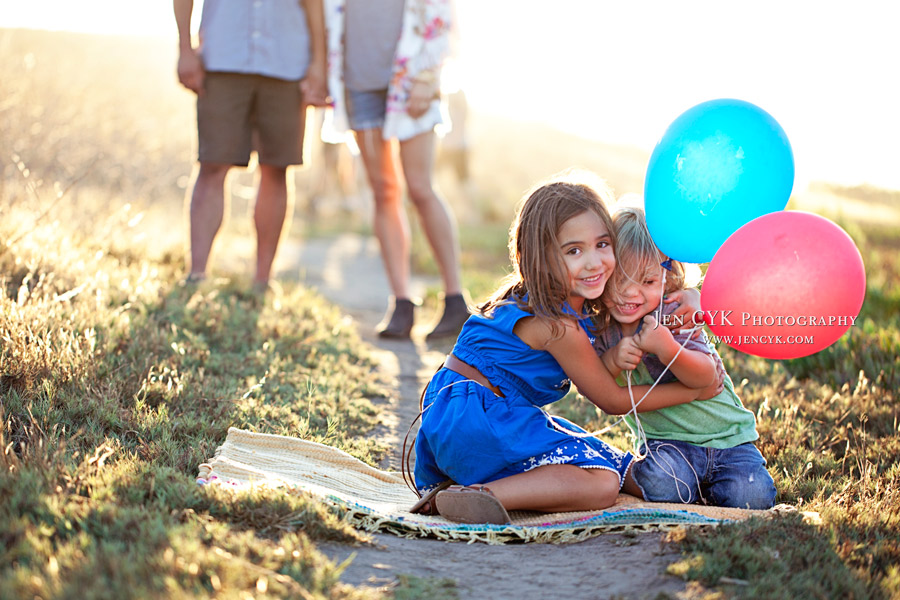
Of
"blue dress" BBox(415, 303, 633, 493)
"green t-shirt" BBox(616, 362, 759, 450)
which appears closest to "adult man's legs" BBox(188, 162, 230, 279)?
"blue dress" BBox(415, 303, 633, 493)

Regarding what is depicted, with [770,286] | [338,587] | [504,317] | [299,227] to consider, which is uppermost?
[770,286]

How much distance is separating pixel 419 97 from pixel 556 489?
264 centimetres

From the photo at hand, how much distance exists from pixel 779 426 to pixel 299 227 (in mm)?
9188

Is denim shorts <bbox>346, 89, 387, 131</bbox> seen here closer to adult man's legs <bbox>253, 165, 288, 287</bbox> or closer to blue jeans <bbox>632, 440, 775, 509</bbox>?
adult man's legs <bbox>253, 165, 288, 287</bbox>

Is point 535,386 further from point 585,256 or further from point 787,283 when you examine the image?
point 787,283

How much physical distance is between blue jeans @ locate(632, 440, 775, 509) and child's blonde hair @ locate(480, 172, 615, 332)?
59 cm

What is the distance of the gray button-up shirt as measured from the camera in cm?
438

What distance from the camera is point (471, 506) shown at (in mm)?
2398

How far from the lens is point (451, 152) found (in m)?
12.7

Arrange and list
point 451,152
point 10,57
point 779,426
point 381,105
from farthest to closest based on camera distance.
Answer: point 451,152, point 10,57, point 381,105, point 779,426

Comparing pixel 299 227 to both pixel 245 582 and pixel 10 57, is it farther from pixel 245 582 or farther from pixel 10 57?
pixel 245 582

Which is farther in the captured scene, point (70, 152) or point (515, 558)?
point (70, 152)

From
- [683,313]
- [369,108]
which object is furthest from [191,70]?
[683,313]

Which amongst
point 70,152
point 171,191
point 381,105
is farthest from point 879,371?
point 171,191
